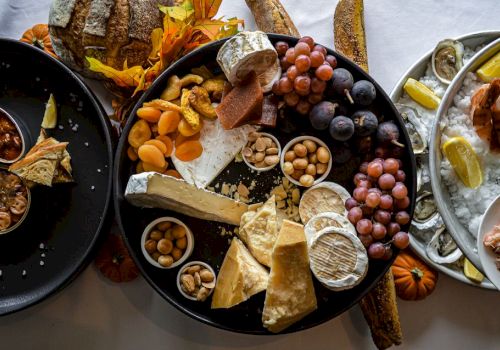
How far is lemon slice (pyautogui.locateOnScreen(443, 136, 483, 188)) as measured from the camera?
1.10m

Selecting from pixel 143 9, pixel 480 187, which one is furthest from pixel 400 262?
pixel 143 9

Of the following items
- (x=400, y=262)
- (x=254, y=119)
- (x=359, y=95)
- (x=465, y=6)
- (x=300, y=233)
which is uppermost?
(x=465, y=6)

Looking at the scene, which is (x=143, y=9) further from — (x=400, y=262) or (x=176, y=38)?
(x=400, y=262)

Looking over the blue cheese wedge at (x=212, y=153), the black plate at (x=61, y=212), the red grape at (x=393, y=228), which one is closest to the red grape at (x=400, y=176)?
the red grape at (x=393, y=228)

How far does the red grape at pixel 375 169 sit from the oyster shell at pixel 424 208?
23cm

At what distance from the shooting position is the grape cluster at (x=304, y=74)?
112cm

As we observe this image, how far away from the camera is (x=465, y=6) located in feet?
4.75

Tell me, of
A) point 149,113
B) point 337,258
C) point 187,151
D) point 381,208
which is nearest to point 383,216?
point 381,208

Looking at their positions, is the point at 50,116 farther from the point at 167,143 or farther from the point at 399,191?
the point at 399,191

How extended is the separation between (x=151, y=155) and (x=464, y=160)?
698 millimetres

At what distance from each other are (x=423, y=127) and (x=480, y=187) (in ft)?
0.76

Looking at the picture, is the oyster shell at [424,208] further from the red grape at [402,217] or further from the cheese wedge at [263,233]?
the cheese wedge at [263,233]

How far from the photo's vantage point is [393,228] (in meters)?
1.12

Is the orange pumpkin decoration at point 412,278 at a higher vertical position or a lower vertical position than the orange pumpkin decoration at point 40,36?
lower
